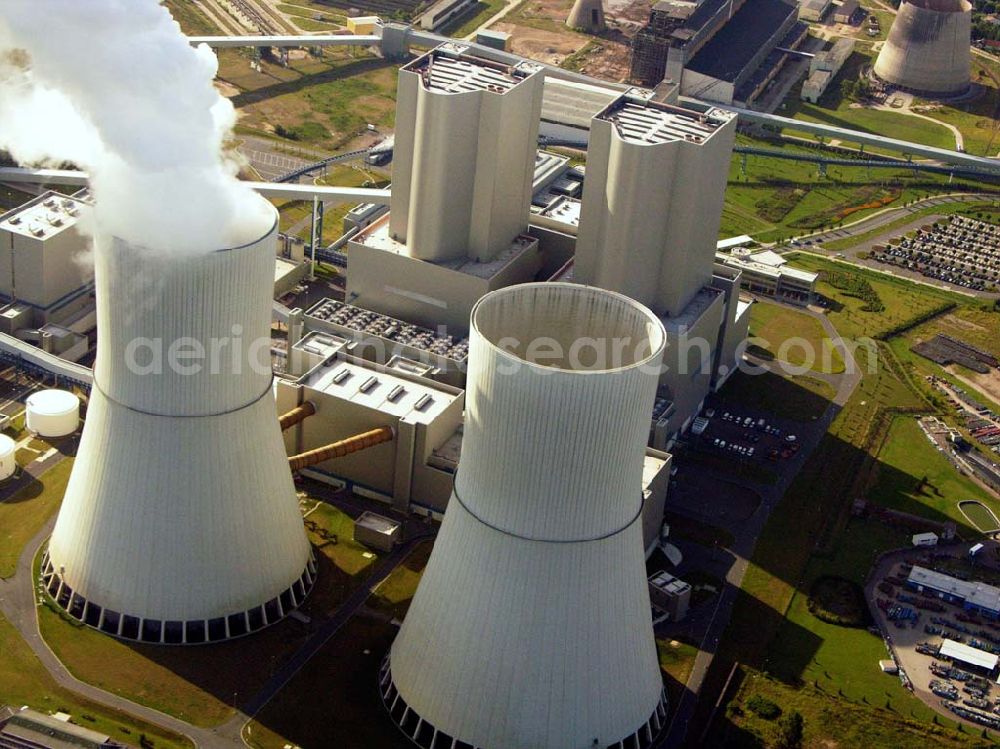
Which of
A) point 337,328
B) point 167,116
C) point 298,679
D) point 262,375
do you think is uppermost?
point 167,116

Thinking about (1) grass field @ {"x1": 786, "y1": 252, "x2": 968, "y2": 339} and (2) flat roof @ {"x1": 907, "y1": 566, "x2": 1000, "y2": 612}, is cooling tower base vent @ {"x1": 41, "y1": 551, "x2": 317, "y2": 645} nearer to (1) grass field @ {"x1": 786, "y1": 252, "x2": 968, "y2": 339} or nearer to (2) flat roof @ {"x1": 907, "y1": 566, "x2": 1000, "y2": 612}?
(2) flat roof @ {"x1": 907, "y1": 566, "x2": 1000, "y2": 612}

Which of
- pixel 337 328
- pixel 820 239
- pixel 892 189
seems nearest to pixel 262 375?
pixel 337 328

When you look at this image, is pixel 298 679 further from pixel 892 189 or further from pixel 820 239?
pixel 892 189

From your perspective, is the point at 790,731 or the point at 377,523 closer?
the point at 790,731

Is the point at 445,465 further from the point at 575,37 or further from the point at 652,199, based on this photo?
the point at 575,37

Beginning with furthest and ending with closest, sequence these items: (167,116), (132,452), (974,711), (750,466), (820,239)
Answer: (820,239)
(750,466)
(974,711)
(132,452)
(167,116)

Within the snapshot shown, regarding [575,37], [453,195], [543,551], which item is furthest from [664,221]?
[575,37]

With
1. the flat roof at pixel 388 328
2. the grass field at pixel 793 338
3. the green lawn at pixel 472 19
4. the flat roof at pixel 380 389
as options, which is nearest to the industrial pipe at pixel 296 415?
the flat roof at pixel 380 389
